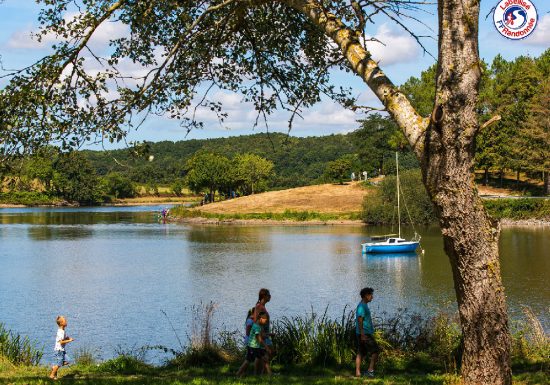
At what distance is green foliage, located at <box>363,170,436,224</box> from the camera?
2547 inches

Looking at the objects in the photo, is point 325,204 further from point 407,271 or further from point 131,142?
point 131,142

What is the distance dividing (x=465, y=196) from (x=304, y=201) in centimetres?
7458

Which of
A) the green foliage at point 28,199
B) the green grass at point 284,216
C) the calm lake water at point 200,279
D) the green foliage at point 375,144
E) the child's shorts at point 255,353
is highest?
the green foliage at point 375,144

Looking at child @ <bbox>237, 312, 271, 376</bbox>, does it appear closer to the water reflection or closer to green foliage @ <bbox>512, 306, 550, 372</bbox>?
green foliage @ <bbox>512, 306, 550, 372</bbox>

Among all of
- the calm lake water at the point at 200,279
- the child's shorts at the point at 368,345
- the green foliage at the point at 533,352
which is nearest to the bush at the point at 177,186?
the calm lake water at the point at 200,279

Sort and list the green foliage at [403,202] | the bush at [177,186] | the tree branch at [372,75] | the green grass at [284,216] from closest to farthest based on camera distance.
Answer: the tree branch at [372,75] → the green foliage at [403,202] → the green grass at [284,216] → the bush at [177,186]

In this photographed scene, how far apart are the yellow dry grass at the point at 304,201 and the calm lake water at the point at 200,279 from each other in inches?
789

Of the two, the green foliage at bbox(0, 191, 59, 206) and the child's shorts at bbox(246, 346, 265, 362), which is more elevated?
the green foliage at bbox(0, 191, 59, 206)

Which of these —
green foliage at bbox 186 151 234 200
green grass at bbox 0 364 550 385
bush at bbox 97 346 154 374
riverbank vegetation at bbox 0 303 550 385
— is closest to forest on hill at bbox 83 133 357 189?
green foliage at bbox 186 151 234 200

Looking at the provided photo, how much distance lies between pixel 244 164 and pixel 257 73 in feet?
293

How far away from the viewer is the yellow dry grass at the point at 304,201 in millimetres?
78062

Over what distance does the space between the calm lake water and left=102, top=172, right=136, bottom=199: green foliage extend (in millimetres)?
66570

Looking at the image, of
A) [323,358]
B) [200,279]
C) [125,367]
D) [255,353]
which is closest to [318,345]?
[323,358]

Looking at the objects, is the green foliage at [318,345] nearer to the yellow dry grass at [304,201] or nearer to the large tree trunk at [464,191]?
the large tree trunk at [464,191]
